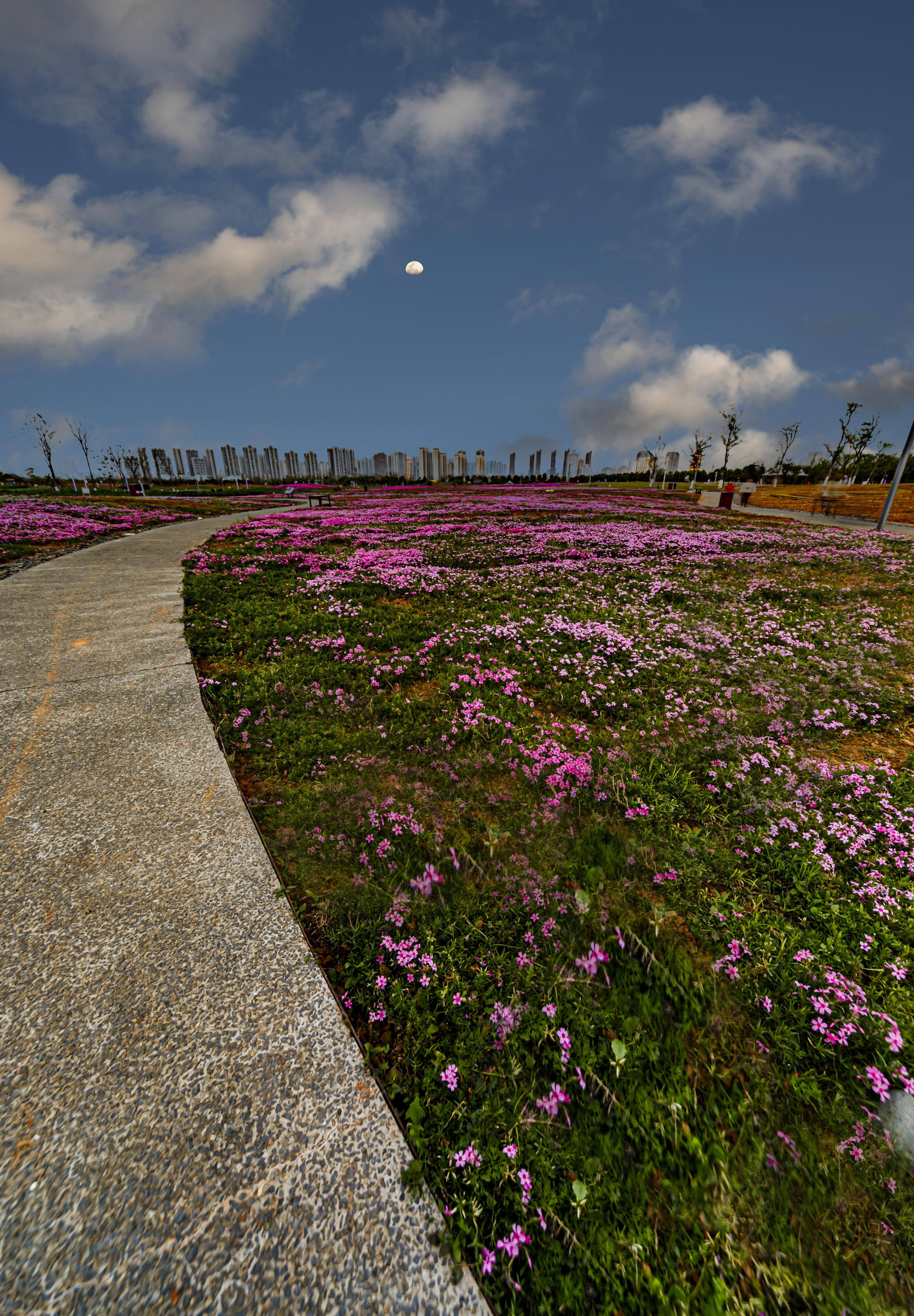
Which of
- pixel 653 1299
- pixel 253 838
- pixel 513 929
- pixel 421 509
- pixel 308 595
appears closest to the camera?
pixel 653 1299

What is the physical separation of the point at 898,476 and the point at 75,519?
126 ft

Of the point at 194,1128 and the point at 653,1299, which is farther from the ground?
the point at 194,1128

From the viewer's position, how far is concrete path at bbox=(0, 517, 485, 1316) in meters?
1.71

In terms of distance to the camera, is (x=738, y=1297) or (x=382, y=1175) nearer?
(x=738, y=1297)

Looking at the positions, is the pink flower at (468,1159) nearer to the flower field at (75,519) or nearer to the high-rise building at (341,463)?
the flower field at (75,519)

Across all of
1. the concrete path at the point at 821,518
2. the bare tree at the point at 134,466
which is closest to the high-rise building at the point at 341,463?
the bare tree at the point at 134,466

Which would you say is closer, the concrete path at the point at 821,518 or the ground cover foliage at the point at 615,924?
the ground cover foliage at the point at 615,924

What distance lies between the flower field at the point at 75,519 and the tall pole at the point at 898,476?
110 feet

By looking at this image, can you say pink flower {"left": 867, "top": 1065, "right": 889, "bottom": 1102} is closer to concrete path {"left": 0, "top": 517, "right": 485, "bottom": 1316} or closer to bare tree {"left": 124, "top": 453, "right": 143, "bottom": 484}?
concrete path {"left": 0, "top": 517, "right": 485, "bottom": 1316}

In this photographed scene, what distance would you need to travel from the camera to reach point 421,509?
3262cm

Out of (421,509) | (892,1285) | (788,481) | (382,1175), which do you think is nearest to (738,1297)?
(892,1285)

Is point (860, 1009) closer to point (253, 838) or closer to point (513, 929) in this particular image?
point (513, 929)

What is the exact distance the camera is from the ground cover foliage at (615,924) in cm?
194

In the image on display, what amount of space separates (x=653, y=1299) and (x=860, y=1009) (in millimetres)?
1895
